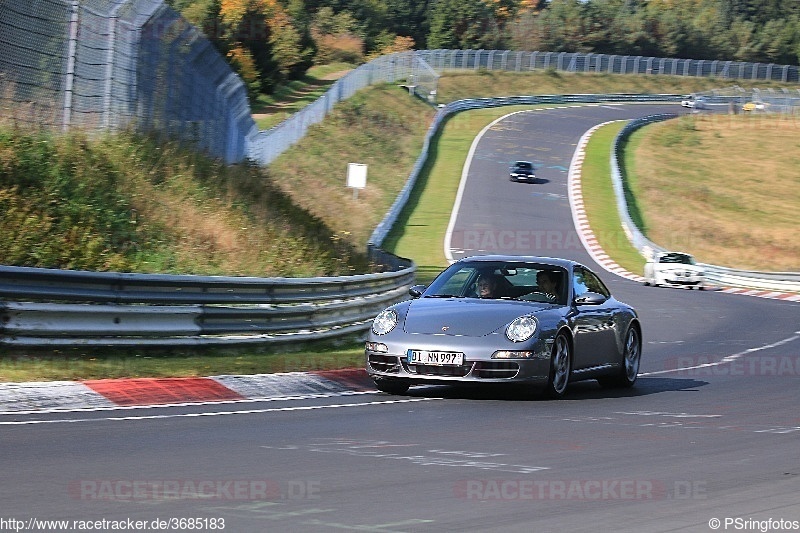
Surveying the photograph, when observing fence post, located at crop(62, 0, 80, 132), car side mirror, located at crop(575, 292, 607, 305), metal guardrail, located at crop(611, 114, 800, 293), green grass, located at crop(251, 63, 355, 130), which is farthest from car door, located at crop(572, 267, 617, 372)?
green grass, located at crop(251, 63, 355, 130)

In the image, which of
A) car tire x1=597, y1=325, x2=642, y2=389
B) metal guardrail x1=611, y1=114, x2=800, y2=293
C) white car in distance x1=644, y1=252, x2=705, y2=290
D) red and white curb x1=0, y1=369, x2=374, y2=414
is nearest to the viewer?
red and white curb x1=0, y1=369, x2=374, y2=414

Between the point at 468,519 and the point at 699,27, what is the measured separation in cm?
14359

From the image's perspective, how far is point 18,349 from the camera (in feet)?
37.2

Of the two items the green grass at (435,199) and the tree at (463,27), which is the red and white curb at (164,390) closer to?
the green grass at (435,199)

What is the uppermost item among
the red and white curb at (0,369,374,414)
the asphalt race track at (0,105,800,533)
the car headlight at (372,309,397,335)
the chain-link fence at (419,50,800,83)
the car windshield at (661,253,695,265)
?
the chain-link fence at (419,50,800,83)

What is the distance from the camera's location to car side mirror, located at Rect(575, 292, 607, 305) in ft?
40.7

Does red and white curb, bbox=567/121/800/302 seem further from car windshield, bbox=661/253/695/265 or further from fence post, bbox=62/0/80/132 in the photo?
fence post, bbox=62/0/80/132

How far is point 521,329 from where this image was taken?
11.5 m

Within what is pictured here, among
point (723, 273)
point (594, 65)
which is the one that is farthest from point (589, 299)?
point (594, 65)

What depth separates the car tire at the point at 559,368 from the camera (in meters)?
11.8

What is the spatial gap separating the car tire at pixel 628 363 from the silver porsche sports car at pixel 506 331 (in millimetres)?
14

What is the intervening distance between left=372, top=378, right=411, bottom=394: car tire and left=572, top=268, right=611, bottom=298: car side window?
2062mm

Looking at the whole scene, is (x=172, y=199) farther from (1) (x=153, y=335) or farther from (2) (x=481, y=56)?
(2) (x=481, y=56)

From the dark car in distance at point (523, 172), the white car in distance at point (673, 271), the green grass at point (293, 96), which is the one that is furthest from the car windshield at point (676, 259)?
the green grass at point (293, 96)
